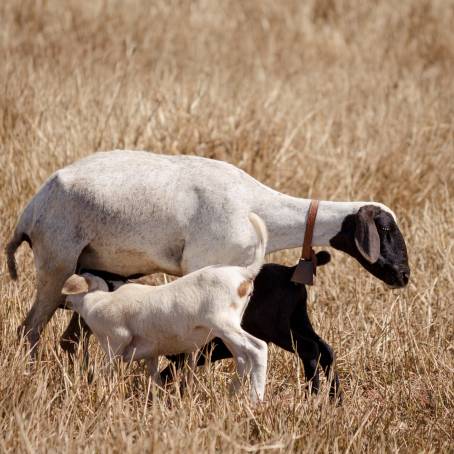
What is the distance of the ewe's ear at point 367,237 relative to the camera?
5.03 m

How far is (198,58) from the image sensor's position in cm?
1164

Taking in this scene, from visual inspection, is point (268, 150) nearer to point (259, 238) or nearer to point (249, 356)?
point (259, 238)

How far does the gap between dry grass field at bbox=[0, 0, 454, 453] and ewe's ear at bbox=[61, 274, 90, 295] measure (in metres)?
0.34

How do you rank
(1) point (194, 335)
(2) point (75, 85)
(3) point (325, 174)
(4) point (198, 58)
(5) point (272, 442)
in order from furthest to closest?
(4) point (198, 58), (2) point (75, 85), (3) point (325, 174), (1) point (194, 335), (5) point (272, 442)

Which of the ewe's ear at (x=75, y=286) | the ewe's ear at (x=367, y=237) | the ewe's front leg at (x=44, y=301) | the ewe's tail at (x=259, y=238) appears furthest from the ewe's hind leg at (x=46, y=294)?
the ewe's ear at (x=367, y=237)

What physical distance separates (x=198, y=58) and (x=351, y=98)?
2.13 metres

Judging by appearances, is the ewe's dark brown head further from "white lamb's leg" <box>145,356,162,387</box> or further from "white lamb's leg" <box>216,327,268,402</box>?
"white lamb's leg" <box>145,356,162,387</box>

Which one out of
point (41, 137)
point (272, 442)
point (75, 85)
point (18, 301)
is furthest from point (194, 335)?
point (75, 85)

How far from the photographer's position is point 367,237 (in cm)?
504

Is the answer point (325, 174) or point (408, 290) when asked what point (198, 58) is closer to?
point (325, 174)

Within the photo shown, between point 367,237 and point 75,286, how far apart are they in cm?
142

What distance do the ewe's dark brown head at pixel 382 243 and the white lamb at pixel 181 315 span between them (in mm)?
488

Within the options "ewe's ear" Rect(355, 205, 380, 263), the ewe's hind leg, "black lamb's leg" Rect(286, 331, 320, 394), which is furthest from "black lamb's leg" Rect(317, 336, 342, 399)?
the ewe's hind leg

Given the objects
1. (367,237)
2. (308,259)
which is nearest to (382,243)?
(367,237)
